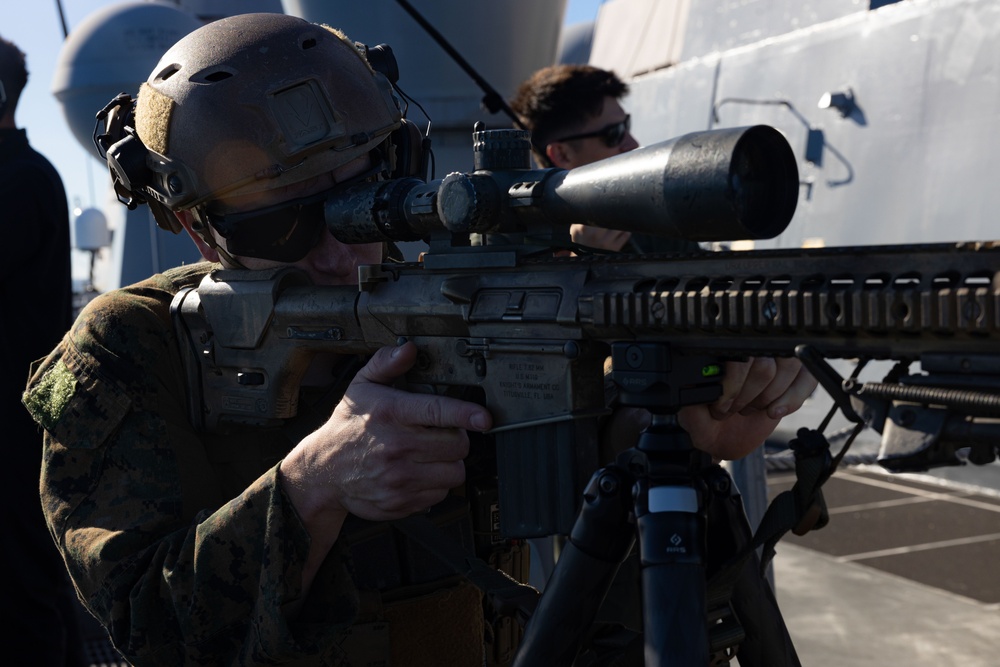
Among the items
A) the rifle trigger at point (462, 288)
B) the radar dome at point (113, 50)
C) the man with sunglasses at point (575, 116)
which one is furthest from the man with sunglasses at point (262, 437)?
the radar dome at point (113, 50)

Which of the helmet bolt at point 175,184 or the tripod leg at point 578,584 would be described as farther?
the helmet bolt at point 175,184

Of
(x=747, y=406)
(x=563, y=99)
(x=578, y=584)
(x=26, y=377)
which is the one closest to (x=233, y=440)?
(x=578, y=584)

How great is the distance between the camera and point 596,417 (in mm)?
1635

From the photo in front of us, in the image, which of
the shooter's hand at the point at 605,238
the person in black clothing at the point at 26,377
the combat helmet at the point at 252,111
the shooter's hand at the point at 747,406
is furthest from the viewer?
the shooter's hand at the point at 605,238

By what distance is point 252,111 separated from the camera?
76.4 inches

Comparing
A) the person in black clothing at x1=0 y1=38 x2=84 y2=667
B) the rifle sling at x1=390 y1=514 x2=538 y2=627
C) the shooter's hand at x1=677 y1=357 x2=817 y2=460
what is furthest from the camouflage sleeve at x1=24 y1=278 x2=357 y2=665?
the person in black clothing at x1=0 y1=38 x2=84 y2=667

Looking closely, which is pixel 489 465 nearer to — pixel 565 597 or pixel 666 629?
pixel 565 597

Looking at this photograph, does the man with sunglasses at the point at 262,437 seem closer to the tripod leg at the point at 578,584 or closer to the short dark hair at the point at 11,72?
the tripod leg at the point at 578,584

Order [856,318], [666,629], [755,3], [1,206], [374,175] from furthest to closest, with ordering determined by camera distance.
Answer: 1. [755,3]
2. [1,206]
3. [374,175]
4. [666,629]
5. [856,318]

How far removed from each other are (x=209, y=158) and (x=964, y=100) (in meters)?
5.15

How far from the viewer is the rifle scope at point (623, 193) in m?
1.30

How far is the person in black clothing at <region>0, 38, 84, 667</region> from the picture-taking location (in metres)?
3.38

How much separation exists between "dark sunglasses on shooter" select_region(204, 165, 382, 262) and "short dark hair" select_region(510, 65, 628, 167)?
2.13 meters

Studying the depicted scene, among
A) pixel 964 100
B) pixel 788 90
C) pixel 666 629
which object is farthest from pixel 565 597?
pixel 788 90
